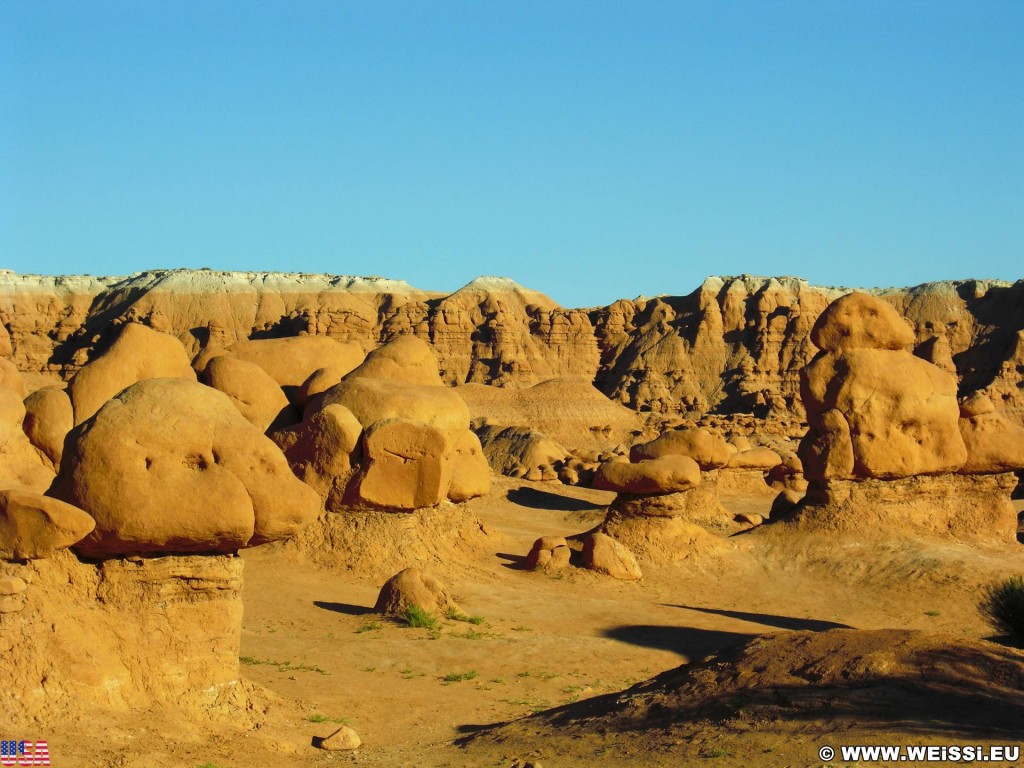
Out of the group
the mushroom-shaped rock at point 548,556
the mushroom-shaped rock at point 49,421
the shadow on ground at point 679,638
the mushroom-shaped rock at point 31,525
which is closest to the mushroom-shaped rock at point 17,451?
the mushroom-shaped rock at point 49,421

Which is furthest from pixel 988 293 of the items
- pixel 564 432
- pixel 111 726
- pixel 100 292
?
pixel 111 726

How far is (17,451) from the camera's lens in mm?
13828

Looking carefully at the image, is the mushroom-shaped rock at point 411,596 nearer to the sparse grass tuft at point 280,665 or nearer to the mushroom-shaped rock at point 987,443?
the sparse grass tuft at point 280,665

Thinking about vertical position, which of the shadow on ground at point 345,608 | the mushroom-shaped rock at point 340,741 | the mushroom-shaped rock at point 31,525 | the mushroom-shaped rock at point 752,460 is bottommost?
the shadow on ground at point 345,608

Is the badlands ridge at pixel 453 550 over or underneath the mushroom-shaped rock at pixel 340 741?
over

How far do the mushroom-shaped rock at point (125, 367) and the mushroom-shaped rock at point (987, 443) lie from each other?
1396 cm

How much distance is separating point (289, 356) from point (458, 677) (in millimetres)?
9776

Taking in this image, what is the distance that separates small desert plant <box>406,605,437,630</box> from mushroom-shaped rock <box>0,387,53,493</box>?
464cm

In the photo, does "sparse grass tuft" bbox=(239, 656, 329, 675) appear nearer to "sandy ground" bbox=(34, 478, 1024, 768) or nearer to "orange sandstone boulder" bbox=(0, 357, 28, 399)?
"sandy ground" bbox=(34, 478, 1024, 768)

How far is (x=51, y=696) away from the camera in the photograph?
8938 millimetres

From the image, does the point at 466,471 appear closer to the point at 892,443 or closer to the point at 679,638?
the point at 679,638

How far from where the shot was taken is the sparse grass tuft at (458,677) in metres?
13.2

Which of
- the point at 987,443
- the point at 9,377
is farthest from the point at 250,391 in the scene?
the point at 987,443

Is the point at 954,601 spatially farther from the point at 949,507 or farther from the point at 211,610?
the point at 211,610
